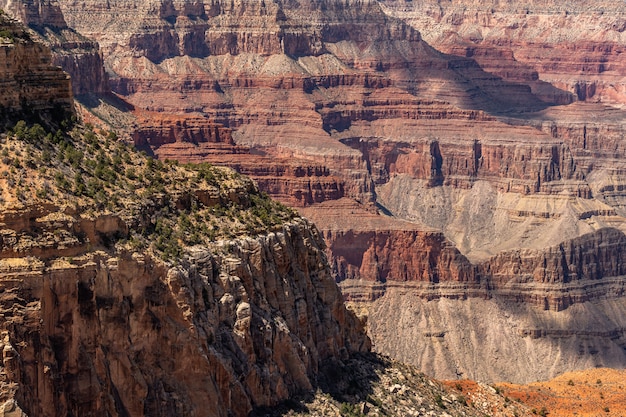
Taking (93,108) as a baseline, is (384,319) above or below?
below

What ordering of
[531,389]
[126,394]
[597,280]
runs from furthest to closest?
[597,280] < [531,389] < [126,394]

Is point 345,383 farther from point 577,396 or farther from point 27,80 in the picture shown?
point 577,396

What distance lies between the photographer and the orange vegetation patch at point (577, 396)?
64.7 m

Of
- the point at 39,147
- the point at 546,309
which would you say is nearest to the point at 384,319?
the point at 546,309

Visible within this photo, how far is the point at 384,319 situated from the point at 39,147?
96692 millimetres

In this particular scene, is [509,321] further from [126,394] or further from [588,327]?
[126,394]

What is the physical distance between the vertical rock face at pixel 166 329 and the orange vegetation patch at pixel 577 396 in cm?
1560

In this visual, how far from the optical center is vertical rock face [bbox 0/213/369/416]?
3769cm

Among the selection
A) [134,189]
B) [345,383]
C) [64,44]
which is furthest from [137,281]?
[64,44]

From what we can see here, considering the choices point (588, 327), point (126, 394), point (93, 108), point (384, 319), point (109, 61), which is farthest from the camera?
point (109, 61)

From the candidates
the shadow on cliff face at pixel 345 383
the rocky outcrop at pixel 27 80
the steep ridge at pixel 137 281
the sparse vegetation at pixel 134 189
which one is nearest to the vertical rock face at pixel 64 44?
the shadow on cliff face at pixel 345 383

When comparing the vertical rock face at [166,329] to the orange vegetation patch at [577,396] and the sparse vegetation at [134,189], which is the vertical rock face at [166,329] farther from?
the orange vegetation patch at [577,396]

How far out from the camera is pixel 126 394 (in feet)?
135

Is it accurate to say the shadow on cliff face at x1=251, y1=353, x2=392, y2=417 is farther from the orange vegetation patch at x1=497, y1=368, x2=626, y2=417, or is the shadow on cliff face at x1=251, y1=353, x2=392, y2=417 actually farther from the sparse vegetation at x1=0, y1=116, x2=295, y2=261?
the orange vegetation patch at x1=497, y1=368, x2=626, y2=417
